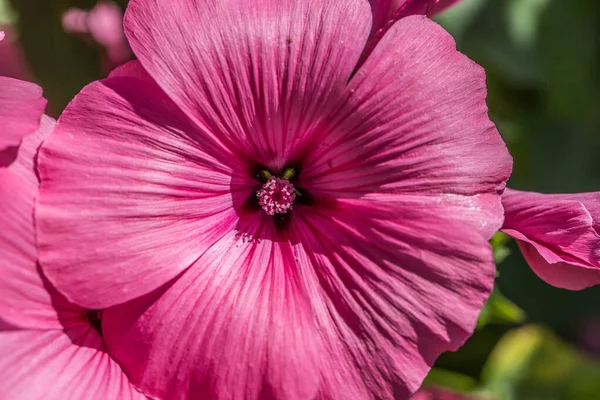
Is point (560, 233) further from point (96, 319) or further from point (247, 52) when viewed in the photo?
point (96, 319)

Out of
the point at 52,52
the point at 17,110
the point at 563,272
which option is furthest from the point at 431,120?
the point at 52,52

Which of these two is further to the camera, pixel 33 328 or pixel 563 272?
pixel 563 272

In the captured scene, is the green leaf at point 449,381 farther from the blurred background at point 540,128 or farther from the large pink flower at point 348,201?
the large pink flower at point 348,201

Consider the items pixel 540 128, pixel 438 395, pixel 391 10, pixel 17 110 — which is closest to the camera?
pixel 17 110

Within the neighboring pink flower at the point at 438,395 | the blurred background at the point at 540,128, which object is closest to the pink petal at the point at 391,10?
the neighboring pink flower at the point at 438,395

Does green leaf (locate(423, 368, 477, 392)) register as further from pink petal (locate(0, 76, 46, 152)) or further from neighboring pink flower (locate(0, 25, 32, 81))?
neighboring pink flower (locate(0, 25, 32, 81))

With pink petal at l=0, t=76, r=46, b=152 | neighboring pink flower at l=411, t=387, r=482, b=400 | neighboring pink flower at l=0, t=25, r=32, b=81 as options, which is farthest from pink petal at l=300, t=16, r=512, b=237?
neighboring pink flower at l=0, t=25, r=32, b=81
